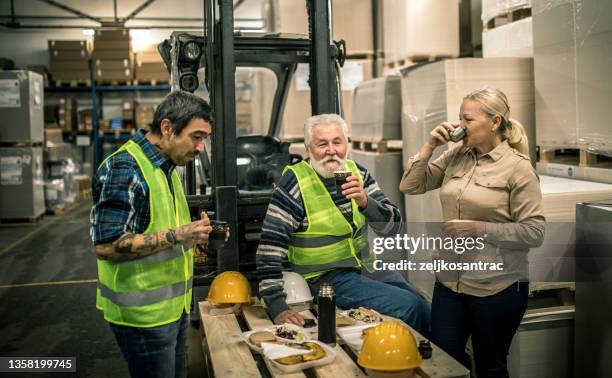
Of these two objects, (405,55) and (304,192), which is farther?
(405,55)

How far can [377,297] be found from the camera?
343 centimetres

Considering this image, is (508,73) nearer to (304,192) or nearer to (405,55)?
(405,55)

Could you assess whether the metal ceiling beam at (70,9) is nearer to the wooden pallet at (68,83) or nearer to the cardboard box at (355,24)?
the wooden pallet at (68,83)

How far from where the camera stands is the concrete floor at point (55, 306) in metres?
4.68

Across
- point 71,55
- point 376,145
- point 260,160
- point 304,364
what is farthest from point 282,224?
point 71,55

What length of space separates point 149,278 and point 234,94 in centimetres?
187

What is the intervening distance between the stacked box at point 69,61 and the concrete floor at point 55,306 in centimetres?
630

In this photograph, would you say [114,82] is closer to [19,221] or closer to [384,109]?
[19,221]

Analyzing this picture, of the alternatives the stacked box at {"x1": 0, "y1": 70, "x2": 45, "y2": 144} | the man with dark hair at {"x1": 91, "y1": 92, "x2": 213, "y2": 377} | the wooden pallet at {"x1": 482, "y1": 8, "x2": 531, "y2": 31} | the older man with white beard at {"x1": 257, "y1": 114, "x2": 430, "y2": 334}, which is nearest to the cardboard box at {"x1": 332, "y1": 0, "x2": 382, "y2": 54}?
the wooden pallet at {"x1": 482, "y1": 8, "x2": 531, "y2": 31}

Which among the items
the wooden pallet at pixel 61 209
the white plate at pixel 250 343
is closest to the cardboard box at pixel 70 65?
the wooden pallet at pixel 61 209

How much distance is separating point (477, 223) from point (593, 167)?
165 centimetres

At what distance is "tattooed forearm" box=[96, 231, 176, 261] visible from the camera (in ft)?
7.88

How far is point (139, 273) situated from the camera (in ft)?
8.14

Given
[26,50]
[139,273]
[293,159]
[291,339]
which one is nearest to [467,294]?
[291,339]
